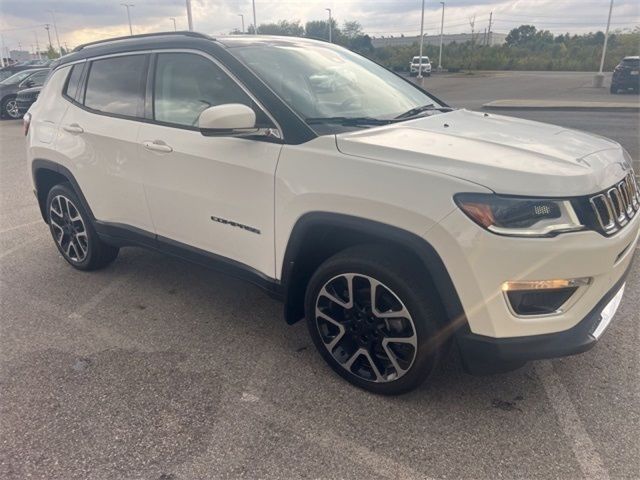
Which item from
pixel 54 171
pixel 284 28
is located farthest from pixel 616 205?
pixel 284 28

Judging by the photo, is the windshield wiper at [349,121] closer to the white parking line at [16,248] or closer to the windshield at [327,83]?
the windshield at [327,83]

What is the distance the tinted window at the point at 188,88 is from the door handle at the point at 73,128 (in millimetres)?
877

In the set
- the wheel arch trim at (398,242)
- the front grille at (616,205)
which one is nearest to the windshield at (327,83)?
the wheel arch trim at (398,242)

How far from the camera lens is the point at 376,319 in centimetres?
265

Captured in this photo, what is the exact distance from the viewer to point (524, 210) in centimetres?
216

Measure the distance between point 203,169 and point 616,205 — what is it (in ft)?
7.24

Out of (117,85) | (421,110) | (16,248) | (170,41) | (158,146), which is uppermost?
(170,41)

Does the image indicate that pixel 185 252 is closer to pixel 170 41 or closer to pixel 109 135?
pixel 109 135

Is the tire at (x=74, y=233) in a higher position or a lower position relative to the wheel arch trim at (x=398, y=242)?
lower

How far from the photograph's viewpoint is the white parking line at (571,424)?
2234 millimetres

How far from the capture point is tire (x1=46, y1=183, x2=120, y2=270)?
4.28 meters

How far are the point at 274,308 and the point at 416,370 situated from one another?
149 centimetres

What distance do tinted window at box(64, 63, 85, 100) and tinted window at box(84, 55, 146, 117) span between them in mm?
165

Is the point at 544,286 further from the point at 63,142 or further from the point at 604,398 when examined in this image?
the point at 63,142
